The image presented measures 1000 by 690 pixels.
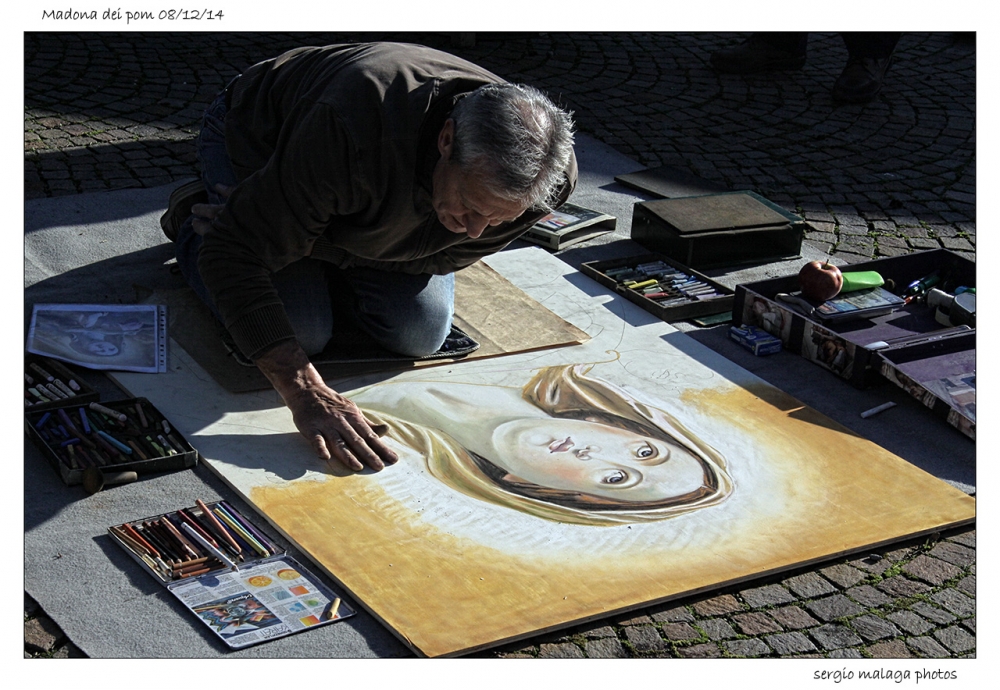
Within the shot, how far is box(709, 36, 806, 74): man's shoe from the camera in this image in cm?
646

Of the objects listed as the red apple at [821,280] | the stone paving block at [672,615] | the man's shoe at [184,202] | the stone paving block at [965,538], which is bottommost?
the stone paving block at [672,615]

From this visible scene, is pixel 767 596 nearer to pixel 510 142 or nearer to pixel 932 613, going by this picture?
pixel 932 613

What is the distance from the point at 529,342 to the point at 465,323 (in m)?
0.25

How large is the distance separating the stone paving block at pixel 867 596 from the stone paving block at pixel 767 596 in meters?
0.14

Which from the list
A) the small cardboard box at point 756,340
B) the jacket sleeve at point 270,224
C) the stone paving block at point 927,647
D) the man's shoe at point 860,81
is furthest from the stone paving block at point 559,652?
the man's shoe at point 860,81

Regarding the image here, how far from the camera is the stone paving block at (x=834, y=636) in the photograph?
7.43ft

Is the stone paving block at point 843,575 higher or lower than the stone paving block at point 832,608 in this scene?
higher

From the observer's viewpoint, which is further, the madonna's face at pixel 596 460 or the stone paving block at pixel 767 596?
the madonna's face at pixel 596 460

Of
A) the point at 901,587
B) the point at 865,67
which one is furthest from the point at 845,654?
the point at 865,67

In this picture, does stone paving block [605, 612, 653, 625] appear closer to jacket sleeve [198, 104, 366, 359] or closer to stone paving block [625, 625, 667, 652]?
stone paving block [625, 625, 667, 652]

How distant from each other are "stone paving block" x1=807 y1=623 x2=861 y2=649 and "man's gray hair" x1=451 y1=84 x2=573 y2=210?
3.86ft

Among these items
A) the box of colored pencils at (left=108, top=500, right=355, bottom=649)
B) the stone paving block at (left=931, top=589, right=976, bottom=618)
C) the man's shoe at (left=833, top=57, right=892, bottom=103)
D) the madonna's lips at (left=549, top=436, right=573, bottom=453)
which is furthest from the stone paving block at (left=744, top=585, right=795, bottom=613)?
the man's shoe at (left=833, top=57, right=892, bottom=103)

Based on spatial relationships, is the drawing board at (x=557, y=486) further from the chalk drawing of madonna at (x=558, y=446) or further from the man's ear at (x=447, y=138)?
the man's ear at (x=447, y=138)
